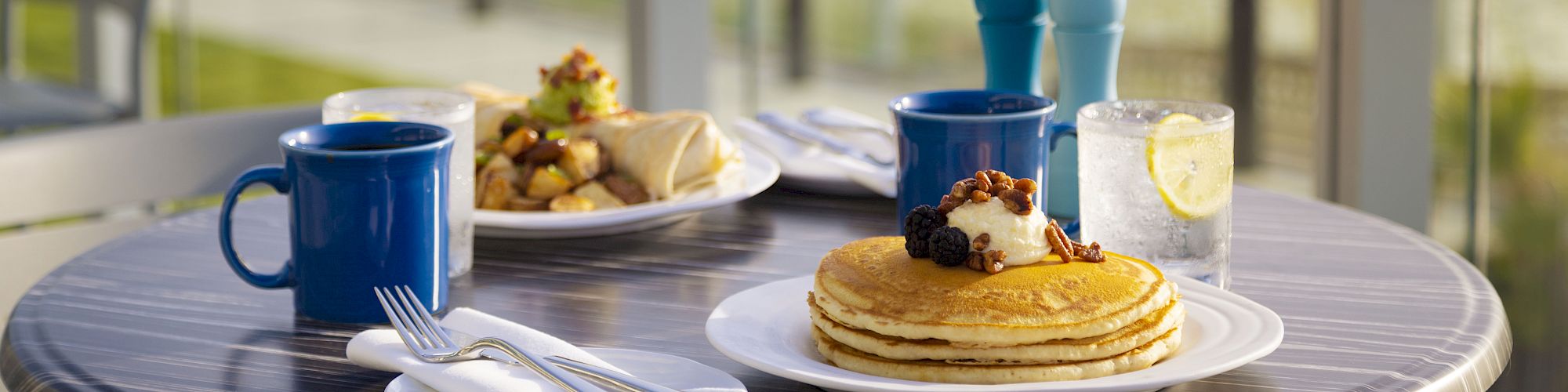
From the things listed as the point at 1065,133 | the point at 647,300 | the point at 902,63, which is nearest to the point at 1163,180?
the point at 1065,133

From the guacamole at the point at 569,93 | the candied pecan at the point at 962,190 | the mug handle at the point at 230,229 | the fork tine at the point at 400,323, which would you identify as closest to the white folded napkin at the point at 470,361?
the fork tine at the point at 400,323

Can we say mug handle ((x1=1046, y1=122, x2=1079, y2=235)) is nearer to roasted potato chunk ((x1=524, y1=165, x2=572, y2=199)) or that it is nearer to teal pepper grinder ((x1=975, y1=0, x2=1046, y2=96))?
teal pepper grinder ((x1=975, y1=0, x2=1046, y2=96))

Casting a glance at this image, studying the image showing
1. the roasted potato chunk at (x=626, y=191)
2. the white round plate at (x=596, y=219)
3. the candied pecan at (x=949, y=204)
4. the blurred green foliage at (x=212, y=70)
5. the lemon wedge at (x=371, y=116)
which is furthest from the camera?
the blurred green foliage at (x=212, y=70)

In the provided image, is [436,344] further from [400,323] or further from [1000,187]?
[1000,187]

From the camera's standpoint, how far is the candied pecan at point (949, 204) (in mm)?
899

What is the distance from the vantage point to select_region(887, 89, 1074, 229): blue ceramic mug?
1.14 metres

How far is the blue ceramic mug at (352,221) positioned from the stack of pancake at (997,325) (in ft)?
1.07

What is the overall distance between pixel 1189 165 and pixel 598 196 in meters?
0.56

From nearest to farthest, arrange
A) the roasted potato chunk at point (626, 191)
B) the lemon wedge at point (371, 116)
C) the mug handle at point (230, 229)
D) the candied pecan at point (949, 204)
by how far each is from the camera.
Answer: the candied pecan at point (949, 204), the mug handle at point (230, 229), the lemon wedge at point (371, 116), the roasted potato chunk at point (626, 191)

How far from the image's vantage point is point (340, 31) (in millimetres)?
4309

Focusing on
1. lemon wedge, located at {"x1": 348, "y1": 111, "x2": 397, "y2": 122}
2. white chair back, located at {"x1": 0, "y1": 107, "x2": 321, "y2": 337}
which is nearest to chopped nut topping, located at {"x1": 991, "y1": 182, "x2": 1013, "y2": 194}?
lemon wedge, located at {"x1": 348, "y1": 111, "x2": 397, "y2": 122}

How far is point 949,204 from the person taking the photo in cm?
91

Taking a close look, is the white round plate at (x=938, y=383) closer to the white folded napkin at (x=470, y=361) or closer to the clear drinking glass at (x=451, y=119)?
the white folded napkin at (x=470, y=361)

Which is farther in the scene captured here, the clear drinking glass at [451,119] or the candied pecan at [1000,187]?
the clear drinking glass at [451,119]
